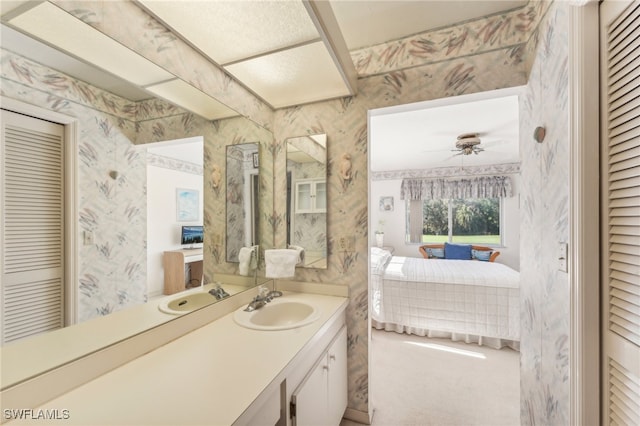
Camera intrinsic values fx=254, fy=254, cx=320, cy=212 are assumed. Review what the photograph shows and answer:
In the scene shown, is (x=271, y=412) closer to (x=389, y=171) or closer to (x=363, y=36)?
(x=363, y=36)

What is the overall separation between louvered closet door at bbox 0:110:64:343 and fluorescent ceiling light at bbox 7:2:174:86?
27 cm

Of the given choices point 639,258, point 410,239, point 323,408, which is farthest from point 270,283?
point 410,239

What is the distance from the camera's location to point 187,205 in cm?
122

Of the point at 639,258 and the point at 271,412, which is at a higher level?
the point at 639,258

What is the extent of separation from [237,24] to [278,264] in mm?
1373

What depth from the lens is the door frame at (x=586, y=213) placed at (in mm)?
860

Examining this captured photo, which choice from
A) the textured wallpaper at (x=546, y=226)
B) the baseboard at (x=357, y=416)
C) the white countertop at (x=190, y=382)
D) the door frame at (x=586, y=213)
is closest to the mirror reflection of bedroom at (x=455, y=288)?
the baseboard at (x=357, y=416)

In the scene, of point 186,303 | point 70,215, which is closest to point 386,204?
point 186,303

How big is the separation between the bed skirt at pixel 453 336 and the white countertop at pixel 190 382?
2.32 meters

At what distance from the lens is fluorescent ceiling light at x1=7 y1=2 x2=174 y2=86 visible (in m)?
0.75

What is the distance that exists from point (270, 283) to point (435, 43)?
197 centimetres

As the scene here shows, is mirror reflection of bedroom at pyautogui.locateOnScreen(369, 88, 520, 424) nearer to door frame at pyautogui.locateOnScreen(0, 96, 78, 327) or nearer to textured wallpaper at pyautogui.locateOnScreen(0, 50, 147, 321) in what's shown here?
textured wallpaper at pyautogui.locateOnScreen(0, 50, 147, 321)

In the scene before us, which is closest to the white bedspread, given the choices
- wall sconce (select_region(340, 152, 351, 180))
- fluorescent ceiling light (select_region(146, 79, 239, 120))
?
wall sconce (select_region(340, 152, 351, 180))

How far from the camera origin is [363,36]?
169 centimetres
